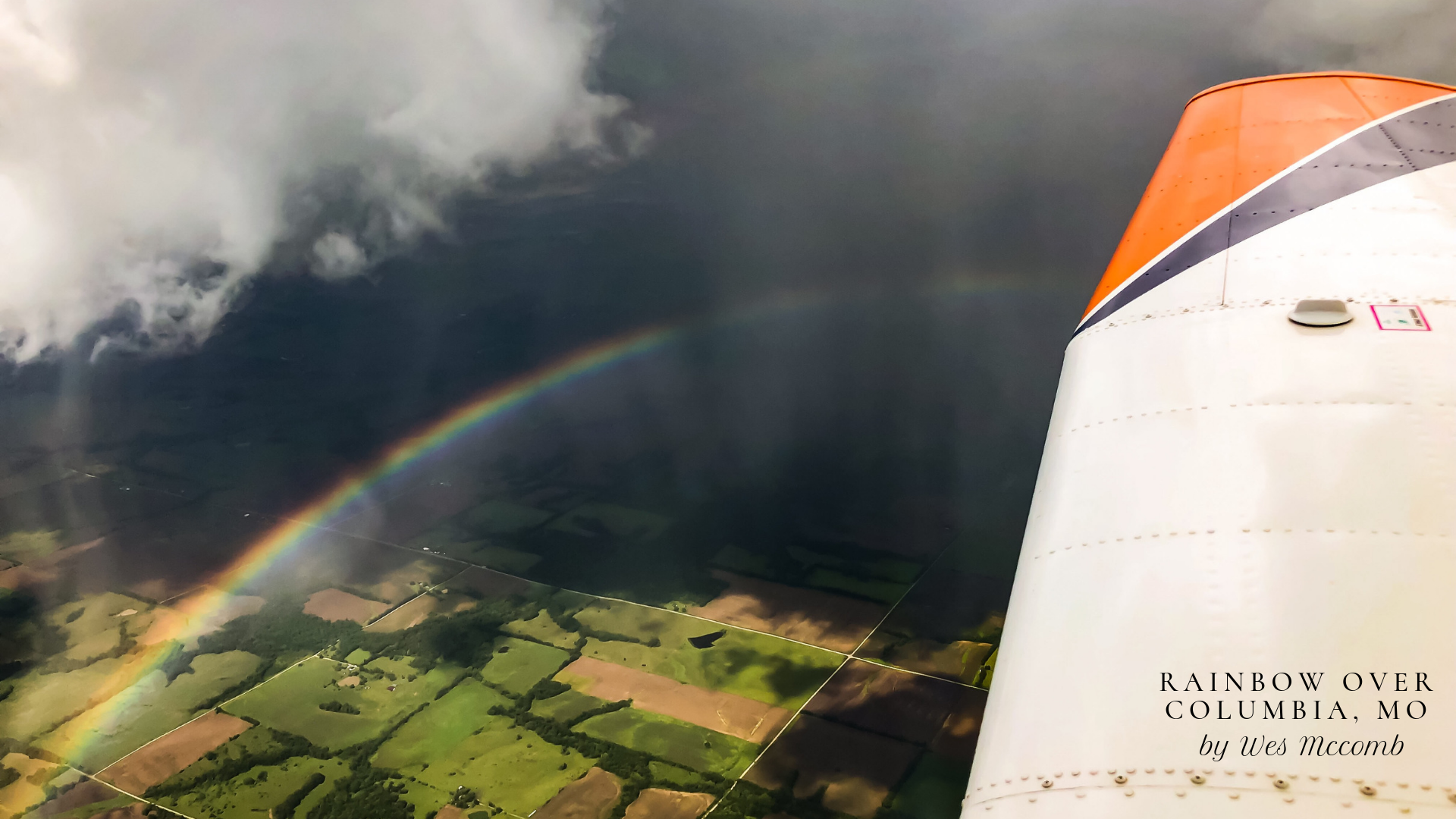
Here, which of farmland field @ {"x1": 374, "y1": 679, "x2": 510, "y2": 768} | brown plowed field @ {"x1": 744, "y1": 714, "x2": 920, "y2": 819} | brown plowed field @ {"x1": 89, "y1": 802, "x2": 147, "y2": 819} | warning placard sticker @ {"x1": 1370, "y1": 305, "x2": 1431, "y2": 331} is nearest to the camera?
warning placard sticker @ {"x1": 1370, "y1": 305, "x2": 1431, "y2": 331}

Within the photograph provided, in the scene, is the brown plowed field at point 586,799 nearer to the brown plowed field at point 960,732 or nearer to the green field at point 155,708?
Result: the brown plowed field at point 960,732

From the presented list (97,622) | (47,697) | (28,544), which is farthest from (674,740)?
(28,544)

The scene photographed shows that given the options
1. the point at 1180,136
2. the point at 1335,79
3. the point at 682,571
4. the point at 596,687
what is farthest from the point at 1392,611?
the point at 682,571

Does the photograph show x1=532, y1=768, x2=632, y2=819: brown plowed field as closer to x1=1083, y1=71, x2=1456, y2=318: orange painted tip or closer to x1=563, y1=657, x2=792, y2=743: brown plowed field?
x1=563, y1=657, x2=792, y2=743: brown plowed field

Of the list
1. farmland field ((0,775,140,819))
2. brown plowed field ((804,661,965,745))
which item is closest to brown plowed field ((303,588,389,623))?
farmland field ((0,775,140,819))

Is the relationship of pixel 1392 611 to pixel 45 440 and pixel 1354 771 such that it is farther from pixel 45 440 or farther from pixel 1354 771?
pixel 45 440

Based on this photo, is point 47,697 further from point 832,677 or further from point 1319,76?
point 1319,76

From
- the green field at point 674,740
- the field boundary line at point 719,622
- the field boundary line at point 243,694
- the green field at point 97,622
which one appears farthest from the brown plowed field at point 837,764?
the green field at point 97,622
